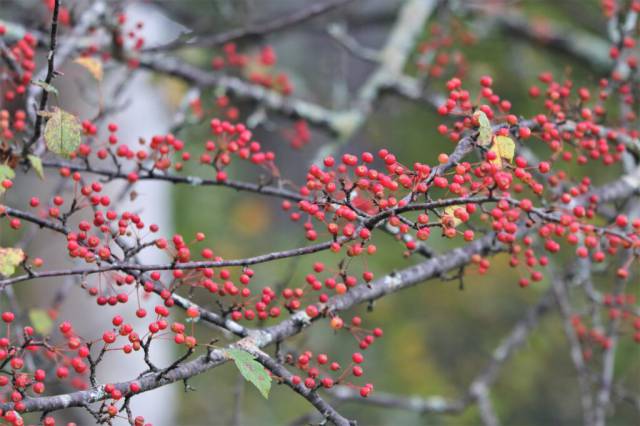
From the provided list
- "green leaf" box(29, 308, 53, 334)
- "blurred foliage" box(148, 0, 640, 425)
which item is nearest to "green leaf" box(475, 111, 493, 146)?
"green leaf" box(29, 308, 53, 334)

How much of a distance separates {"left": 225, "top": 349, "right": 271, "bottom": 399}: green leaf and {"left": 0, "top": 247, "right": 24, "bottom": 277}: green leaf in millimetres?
658

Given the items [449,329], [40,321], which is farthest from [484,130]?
[449,329]

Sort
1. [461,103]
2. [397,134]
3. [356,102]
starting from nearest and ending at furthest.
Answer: [461,103]
[356,102]
[397,134]

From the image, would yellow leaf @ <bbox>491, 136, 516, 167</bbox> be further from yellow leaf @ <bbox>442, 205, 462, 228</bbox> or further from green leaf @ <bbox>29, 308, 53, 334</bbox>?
green leaf @ <bbox>29, 308, 53, 334</bbox>

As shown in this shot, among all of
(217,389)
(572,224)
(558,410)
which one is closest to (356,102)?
(572,224)

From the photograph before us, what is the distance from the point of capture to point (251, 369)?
2.17 meters

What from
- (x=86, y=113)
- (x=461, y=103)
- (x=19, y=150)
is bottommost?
(x=461, y=103)

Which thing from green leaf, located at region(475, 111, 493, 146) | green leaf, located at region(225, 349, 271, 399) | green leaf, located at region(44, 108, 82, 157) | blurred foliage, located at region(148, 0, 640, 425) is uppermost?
blurred foliage, located at region(148, 0, 640, 425)

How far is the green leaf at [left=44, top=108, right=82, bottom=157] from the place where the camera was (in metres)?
2.45

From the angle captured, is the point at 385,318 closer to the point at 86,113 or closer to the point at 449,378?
the point at 449,378

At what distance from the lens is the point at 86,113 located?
5.66m

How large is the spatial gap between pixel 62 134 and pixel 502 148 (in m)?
1.33

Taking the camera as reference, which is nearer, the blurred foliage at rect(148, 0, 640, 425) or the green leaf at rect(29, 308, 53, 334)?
the green leaf at rect(29, 308, 53, 334)

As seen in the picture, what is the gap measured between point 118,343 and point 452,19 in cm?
337
